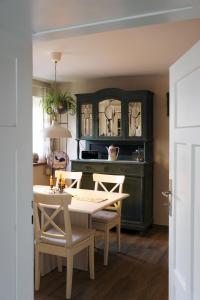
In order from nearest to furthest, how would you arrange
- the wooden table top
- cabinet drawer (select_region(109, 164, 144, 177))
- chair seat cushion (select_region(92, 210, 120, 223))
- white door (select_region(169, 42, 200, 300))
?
white door (select_region(169, 42, 200, 300)), the wooden table top, chair seat cushion (select_region(92, 210, 120, 223)), cabinet drawer (select_region(109, 164, 144, 177))

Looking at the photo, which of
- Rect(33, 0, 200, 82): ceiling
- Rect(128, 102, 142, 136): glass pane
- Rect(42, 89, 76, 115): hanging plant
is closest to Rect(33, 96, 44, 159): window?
Rect(42, 89, 76, 115): hanging plant

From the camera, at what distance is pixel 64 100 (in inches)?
202

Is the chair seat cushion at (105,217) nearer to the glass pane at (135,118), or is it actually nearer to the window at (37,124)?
the glass pane at (135,118)

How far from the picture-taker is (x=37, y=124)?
541 cm

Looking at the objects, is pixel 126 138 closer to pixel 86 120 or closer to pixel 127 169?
pixel 127 169

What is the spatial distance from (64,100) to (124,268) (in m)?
2.69

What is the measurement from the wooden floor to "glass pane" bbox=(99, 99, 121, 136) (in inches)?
66.7

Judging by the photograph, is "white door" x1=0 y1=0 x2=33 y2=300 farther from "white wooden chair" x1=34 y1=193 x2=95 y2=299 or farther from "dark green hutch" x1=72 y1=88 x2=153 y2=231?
"dark green hutch" x1=72 y1=88 x2=153 y2=231

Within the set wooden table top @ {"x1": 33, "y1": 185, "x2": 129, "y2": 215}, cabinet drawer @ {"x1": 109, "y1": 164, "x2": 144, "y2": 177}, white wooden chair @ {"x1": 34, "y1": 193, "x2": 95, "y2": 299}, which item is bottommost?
white wooden chair @ {"x1": 34, "y1": 193, "x2": 95, "y2": 299}

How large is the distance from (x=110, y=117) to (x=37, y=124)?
4.02 feet

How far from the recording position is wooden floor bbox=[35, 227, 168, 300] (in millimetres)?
3006

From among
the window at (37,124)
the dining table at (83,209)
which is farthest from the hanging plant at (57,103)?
the dining table at (83,209)

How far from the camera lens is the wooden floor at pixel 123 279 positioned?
301 centimetres

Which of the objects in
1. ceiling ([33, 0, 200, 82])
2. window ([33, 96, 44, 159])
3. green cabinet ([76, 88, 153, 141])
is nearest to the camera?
ceiling ([33, 0, 200, 82])
